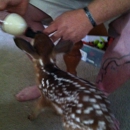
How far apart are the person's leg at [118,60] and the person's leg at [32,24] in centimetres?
26

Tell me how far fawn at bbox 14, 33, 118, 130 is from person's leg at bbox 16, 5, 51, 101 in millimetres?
202

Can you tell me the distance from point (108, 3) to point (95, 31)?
24 cm

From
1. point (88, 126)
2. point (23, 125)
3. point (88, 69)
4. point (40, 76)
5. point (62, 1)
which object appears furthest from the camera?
point (88, 69)

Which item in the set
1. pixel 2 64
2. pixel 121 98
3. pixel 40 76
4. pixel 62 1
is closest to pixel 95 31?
pixel 62 1

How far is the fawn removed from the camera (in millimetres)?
669

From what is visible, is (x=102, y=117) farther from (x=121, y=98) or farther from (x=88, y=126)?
(x=121, y=98)

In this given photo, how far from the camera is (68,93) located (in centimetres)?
72

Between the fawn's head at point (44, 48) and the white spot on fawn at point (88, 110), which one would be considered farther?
the fawn's head at point (44, 48)

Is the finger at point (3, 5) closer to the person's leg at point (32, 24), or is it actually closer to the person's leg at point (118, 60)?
the person's leg at point (32, 24)

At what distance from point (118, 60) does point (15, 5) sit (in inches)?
16.5

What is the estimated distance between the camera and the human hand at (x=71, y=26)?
869mm

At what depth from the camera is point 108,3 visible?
2.92 ft

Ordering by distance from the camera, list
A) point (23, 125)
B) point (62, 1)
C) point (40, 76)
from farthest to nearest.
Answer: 1. point (62, 1)
2. point (23, 125)
3. point (40, 76)

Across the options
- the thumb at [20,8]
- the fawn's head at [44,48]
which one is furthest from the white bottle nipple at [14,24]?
the thumb at [20,8]
